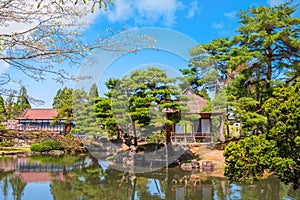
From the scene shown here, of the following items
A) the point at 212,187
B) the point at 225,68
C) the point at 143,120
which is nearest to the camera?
the point at 212,187

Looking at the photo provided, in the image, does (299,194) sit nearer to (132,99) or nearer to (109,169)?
(132,99)

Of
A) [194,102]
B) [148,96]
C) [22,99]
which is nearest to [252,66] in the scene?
[194,102]

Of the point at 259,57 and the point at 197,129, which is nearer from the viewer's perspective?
the point at 259,57

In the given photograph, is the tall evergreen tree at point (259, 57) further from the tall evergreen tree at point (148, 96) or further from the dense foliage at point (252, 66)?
the tall evergreen tree at point (148, 96)

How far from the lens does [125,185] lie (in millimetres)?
8016

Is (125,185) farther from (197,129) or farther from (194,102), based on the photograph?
(197,129)

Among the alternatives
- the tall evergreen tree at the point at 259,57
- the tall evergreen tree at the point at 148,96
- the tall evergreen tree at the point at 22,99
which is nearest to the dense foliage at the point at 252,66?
the tall evergreen tree at the point at 259,57

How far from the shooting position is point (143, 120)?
9953 mm

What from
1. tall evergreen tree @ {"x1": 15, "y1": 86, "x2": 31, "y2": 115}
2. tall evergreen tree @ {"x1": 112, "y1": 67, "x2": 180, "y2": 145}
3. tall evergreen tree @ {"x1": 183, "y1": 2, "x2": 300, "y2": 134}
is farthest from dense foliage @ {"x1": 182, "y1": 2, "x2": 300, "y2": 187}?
tall evergreen tree @ {"x1": 15, "y1": 86, "x2": 31, "y2": 115}

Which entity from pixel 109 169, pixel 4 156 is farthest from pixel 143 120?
pixel 4 156

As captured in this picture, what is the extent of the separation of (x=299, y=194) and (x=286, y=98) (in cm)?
283

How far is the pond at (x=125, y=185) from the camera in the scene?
21.9 feet

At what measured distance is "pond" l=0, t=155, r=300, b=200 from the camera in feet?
21.9

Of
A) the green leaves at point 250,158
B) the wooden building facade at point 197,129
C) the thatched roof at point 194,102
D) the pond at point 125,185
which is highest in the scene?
the thatched roof at point 194,102
